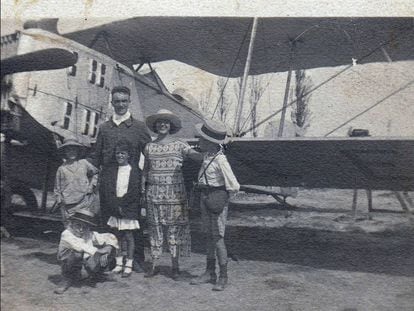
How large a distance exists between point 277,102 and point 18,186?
241 inches

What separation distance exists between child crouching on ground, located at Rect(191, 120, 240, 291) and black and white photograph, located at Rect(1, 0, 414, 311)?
0.04 ft

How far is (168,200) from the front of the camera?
10.8 ft

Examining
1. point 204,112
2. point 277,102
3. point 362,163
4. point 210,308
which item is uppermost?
point 277,102

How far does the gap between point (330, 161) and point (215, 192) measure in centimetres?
131

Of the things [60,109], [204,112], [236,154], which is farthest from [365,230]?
[60,109]

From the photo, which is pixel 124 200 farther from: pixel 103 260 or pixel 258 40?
pixel 258 40

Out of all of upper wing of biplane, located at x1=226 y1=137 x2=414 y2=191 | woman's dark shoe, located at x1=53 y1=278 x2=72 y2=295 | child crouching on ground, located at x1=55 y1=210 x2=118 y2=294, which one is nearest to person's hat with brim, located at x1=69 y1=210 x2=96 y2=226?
child crouching on ground, located at x1=55 y1=210 x2=118 y2=294

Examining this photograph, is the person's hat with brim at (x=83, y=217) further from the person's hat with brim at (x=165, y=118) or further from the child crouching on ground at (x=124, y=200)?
the person's hat with brim at (x=165, y=118)

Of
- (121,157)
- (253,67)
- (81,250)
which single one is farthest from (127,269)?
(253,67)

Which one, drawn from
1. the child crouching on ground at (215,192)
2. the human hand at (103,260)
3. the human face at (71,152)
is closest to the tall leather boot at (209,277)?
the child crouching on ground at (215,192)

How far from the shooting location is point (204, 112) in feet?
25.0

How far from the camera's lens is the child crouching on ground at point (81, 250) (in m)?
2.99

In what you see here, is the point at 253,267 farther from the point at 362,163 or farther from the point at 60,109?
the point at 60,109

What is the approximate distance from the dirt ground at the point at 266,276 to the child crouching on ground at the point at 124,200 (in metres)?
0.23
